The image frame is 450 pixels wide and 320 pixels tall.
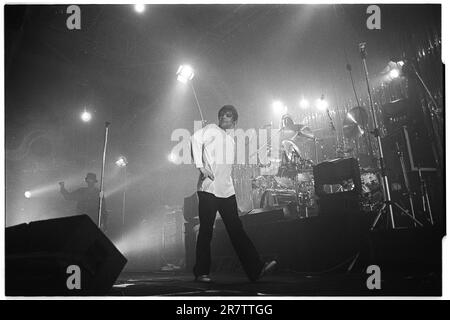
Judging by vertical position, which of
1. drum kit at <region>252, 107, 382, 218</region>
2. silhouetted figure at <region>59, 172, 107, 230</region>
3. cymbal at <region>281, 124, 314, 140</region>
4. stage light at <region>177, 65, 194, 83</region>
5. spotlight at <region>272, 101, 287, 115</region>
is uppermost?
stage light at <region>177, 65, 194, 83</region>

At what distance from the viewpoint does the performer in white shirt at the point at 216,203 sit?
103 inches

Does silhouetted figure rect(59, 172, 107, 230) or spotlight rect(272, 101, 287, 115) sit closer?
silhouetted figure rect(59, 172, 107, 230)

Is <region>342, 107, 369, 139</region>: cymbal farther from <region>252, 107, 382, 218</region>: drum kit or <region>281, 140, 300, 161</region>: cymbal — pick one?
<region>281, 140, 300, 161</region>: cymbal

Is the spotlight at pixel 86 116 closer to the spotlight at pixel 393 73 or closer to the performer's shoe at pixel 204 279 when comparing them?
the performer's shoe at pixel 204 279

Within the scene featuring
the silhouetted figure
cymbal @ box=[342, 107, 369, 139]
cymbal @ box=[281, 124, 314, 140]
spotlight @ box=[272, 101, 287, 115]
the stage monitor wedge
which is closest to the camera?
the stage monitor wedge

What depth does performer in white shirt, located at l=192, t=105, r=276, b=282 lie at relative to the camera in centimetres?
262

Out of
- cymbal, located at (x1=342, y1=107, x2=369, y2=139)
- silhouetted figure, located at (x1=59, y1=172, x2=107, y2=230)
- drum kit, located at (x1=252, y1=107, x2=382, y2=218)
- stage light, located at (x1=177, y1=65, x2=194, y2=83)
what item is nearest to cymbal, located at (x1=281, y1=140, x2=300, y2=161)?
drum kit, located at (x1=252, y1=107, x2=382, y2=218)

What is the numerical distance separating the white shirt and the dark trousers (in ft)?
0.27

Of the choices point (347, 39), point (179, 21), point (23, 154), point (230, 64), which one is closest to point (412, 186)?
point (347, 39)

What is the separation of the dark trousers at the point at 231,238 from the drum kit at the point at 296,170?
2.29 m

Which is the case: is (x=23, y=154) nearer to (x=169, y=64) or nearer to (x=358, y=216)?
(x=169, y=64)

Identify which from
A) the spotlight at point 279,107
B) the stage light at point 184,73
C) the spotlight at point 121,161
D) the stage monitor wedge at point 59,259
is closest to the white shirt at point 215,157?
the stage monitor wedge at point 59,259

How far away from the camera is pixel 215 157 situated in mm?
2803
